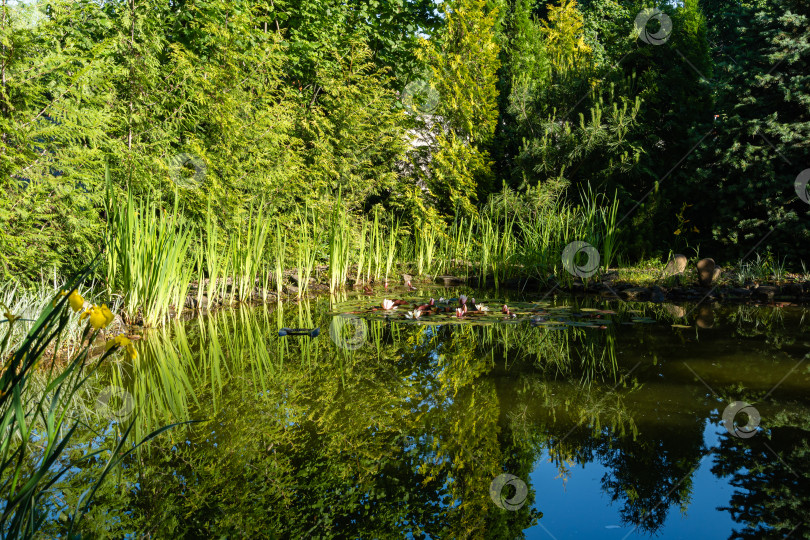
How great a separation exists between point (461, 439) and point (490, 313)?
2500mm

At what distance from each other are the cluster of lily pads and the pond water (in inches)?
20.5

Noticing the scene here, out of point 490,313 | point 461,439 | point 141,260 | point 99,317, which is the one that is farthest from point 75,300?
point 490,313

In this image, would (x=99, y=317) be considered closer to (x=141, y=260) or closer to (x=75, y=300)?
(x=75, y=300)

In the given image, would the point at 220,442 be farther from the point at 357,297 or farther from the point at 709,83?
the point at 709,83

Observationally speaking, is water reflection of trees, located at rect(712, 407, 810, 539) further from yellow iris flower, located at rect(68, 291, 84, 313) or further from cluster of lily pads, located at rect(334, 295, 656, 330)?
cluster of lily pads, located at rect(334, 295, 656, 330)

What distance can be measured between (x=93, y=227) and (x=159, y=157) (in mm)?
1274

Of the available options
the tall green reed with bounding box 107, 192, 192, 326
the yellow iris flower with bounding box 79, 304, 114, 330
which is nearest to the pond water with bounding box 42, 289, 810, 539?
the tall green reed with bounding box 107, 192, 192, 326

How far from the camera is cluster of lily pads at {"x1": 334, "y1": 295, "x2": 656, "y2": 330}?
4.02 meters

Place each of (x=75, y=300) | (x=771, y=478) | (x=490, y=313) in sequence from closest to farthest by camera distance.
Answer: (x=75, y=300)
(x=771, y=478)
(x=490, y=313)

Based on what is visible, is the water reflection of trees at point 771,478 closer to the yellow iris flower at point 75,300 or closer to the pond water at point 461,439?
the pond water at point 461,439

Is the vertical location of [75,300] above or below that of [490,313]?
above

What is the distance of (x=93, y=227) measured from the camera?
152 inches

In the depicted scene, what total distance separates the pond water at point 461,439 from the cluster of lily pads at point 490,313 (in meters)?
0.52

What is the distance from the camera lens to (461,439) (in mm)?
1848
